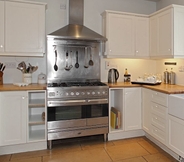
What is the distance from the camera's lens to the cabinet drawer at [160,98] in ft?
8.39

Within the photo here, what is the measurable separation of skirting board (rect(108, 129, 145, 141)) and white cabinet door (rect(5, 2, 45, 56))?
1.85 m

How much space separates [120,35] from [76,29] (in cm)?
83

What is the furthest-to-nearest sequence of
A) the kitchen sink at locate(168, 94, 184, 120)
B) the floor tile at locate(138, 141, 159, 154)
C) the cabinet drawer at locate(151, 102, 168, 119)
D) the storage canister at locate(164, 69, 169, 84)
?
the storage canister at locate(164, 69, 169, 84), the floor tile at locate(138, 141, 159, 154), the cabinet drawer at locate(151, 102, 168, 119), the kitchen sink at locate(168, 94, 184, 120)

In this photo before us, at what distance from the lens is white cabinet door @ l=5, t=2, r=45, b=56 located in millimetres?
2838

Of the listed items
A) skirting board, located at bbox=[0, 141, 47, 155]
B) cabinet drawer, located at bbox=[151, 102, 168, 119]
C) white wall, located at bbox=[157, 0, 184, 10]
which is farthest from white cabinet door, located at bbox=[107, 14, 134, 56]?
skirting board, located at bbox=[0, 141, 47, 155]

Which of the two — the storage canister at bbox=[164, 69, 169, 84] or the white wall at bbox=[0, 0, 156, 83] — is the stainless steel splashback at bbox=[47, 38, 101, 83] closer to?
the white wall at bbox=[0, 0, 156, 83]

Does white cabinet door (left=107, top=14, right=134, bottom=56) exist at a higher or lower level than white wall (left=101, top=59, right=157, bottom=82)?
higher

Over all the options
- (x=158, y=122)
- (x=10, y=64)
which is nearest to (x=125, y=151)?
(x=158, y=122)

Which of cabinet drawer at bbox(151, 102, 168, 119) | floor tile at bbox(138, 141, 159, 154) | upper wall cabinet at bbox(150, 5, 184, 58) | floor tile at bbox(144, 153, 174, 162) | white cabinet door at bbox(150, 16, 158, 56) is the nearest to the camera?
floor tile at bbox(144, 153, 174, 162)

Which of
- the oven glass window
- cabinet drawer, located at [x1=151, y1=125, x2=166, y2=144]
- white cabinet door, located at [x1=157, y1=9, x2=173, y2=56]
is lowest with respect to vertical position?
cabinet drawer, located at [x1=151, y1=125, x2=166, y2=144]

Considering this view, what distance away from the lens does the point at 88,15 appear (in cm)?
353

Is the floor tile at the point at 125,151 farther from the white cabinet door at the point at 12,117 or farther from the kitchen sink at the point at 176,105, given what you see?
the white cabinet door at the point at 12,117

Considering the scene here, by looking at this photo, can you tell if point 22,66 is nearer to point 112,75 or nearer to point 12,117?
point 12,117

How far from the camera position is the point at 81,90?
9.43 ft
